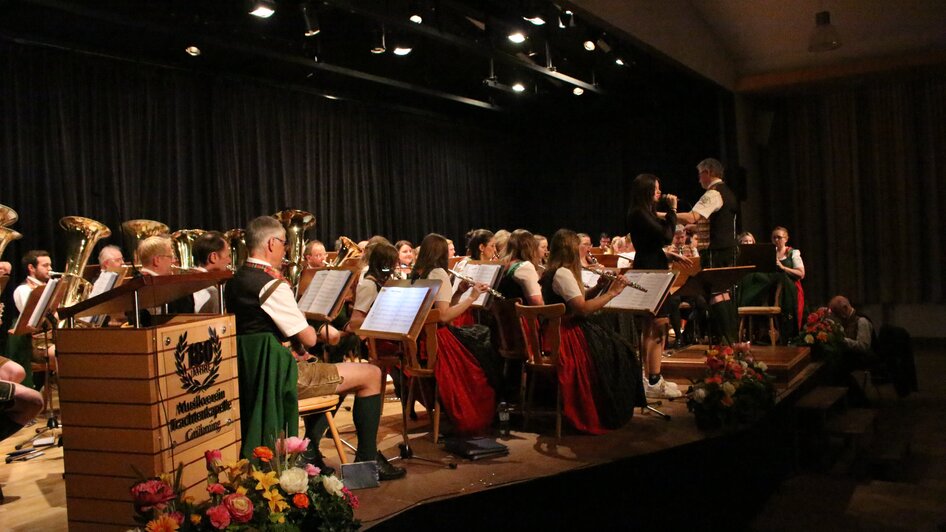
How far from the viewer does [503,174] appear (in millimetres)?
13523

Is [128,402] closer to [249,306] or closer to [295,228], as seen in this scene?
[249,306]

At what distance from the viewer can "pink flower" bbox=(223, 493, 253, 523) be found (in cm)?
222

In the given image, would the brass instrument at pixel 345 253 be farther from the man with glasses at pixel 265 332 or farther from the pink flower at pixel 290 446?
the pink flower at pixel 290 446

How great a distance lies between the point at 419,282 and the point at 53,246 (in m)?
5.37

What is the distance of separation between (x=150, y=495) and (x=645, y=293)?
9.66ft

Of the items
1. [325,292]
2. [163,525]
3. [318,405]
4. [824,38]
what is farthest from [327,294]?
[824,38]

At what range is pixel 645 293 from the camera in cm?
441

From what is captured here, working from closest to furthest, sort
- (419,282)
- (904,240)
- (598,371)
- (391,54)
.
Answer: (419,282) → (598,371) → (391,54) → (904,240)

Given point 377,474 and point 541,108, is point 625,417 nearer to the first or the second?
point 377,474

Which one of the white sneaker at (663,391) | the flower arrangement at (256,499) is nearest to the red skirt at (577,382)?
the white sneaker at (663,391)

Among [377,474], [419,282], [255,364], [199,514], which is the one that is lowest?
[377,474]

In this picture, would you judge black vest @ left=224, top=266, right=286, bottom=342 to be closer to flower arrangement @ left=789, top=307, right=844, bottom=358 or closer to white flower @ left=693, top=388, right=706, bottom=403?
white flower @ left=693, top=388, right=706, bottom=403

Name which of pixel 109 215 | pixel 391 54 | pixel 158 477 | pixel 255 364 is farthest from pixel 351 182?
pixel 158 477

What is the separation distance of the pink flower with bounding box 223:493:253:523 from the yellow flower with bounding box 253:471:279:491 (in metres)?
0.08
